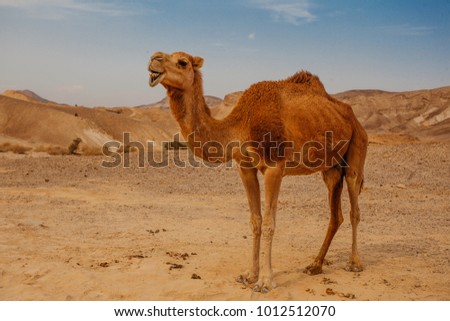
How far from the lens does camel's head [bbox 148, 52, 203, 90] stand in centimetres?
587

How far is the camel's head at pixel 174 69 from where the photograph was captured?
587cm

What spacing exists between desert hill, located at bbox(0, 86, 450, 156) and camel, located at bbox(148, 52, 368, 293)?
80.7 feet

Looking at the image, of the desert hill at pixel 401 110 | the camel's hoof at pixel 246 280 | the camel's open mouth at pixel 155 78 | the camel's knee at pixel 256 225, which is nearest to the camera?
the camel's open mouth at pixel 155 78

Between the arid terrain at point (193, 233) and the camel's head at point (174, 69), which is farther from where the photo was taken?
the arid terrain at point (193, 233)

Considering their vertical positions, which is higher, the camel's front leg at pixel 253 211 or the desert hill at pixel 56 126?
the desert hill at pixel 56 126

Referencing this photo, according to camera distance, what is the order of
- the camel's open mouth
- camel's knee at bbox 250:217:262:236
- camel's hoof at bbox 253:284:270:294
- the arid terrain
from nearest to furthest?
1. the camel's open mouth
2. camel's hoof at bbox 253:284:270:294
3. the arid terrain
4. camel's knee at bbox 250:217:262:236

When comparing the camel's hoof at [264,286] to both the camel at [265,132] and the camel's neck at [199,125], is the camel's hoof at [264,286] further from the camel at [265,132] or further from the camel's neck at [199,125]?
the camel's neck at [199,125]

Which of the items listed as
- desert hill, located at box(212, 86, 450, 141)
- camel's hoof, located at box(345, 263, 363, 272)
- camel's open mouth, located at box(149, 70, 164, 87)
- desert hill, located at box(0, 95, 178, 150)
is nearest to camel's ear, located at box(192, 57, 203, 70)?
camel's open mouth, located at box(149, 70, 164, 87)

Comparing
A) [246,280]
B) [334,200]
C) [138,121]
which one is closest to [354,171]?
[334,200]

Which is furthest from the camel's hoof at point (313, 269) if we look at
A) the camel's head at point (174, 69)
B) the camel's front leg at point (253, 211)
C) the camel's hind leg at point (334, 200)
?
the camel's head at point (174, 69)

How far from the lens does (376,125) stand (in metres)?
73.8
